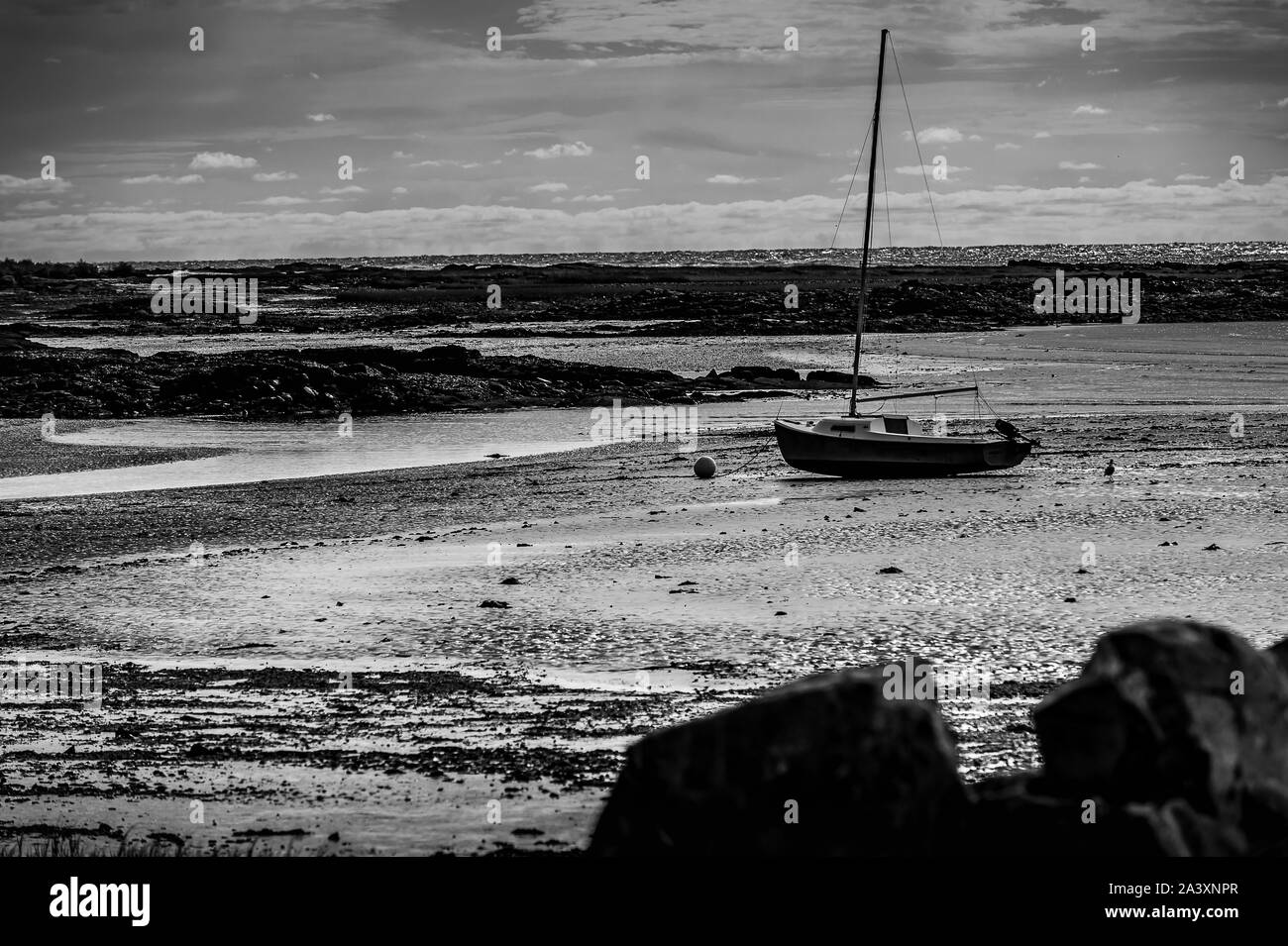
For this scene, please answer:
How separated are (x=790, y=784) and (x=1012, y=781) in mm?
1375

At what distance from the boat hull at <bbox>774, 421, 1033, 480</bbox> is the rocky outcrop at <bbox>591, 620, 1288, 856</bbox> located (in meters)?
20.1

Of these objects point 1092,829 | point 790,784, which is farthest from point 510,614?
point 1092,829

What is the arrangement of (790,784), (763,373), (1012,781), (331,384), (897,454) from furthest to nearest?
(763,373)
(331,384)
(897,454)
(1012,781)
(790,784)

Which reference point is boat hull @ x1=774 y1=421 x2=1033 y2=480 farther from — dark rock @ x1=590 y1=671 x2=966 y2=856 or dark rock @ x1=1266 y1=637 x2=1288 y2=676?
dark rock @ x1=590 y1=671 x2=966 y2=856

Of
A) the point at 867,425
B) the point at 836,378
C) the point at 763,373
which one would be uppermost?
the point at 763,373

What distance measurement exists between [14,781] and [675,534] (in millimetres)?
12017

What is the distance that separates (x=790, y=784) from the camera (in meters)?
6.09

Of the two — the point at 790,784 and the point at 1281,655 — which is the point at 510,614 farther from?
the point at 790,784

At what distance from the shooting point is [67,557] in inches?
803

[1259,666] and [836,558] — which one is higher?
[1259,666]
